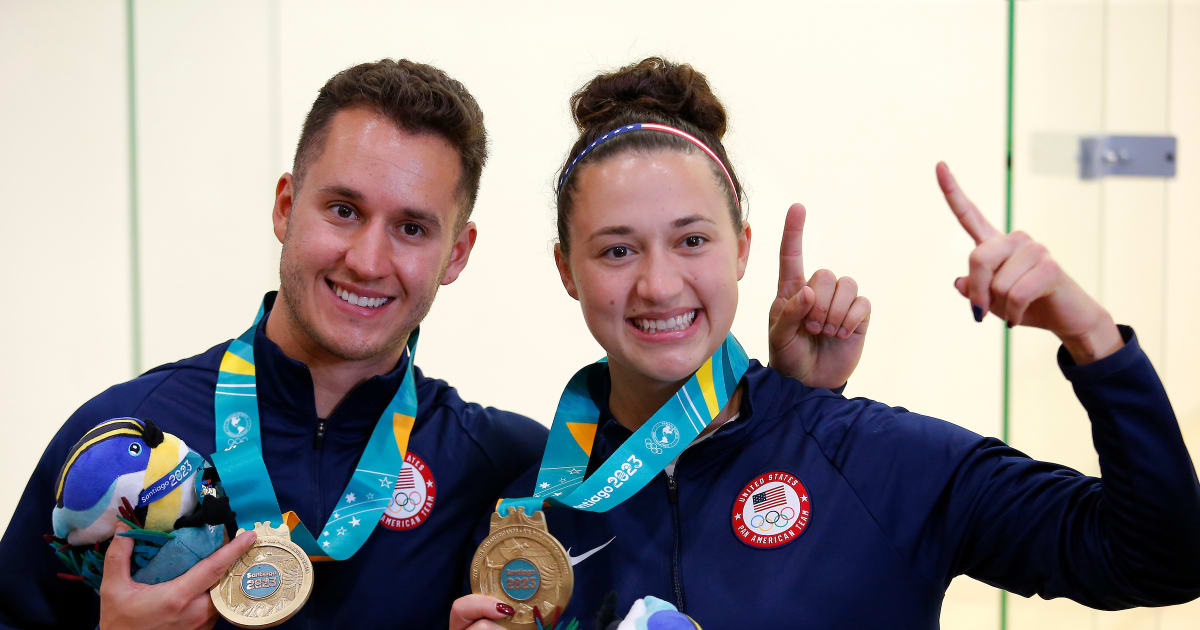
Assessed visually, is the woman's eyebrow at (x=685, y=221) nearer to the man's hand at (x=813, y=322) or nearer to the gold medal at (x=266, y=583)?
the man's hand at (x=813, y=322)

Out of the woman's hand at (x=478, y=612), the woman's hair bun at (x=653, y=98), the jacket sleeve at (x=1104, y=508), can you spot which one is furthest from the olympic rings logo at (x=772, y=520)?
the woman's hair bun at (x=653, y=98)

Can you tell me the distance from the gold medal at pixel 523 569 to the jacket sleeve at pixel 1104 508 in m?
0.50

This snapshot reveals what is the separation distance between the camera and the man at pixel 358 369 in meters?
1.39

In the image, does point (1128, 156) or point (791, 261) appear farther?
point (1128, 156)

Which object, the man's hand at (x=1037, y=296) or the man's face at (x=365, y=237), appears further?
the man's face at (x=365, y=237)

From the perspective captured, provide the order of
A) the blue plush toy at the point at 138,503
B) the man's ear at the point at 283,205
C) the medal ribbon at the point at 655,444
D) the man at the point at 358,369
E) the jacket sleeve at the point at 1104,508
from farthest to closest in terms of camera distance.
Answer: the man's ear at the point at 283,205, the man at the point at 358,369, the medal ribbon at the point at 655,444, the blue plush toy at the point at 138,503, the jacket sleeve at the point at 1104,508

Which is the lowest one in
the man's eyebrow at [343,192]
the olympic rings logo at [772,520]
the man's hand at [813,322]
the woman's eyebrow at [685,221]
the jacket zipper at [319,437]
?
the olympic rings logo at [772,520]

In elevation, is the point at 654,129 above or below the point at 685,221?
above

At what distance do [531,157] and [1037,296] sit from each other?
52.9 inches

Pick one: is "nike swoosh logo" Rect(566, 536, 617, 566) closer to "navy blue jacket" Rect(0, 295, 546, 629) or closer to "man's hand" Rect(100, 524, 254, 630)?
"navy blue jacket" Rect(0, 295, 546, 629)

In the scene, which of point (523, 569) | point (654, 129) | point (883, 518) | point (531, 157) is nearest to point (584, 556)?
point (523, 569)

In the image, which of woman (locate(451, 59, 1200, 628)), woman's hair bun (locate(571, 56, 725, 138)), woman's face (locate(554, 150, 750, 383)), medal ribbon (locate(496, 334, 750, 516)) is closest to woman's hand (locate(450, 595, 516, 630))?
woman (locate(451, 59, 1200, 628))

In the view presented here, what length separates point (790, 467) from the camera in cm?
127

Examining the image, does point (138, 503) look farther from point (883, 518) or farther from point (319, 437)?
point (883, 518)
